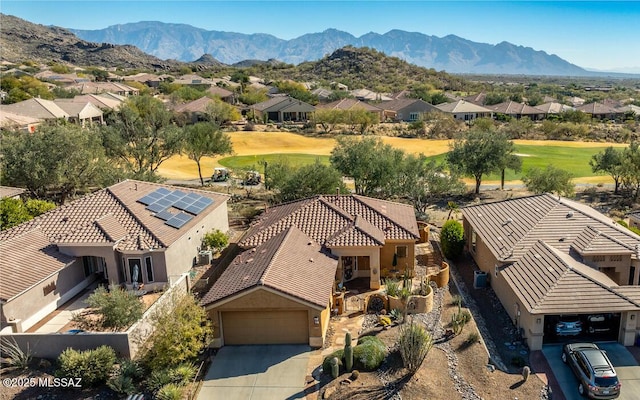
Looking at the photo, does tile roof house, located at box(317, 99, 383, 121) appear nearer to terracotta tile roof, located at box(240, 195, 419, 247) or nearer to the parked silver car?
terracotta tile roof, located at box(240, 195, 419, 247)

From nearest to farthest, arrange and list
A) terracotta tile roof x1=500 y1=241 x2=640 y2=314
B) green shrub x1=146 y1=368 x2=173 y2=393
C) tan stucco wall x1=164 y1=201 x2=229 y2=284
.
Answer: green shrub x1=146 y1=368 x2=173 y2=393 → terracotta tile roof x1=500 y1=241 x2=640 y2=314 → tan stucco wall x1=164 y1=201 x2=229 y2=284

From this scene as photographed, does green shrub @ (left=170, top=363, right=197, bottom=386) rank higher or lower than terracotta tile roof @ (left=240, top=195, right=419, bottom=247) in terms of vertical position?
lower

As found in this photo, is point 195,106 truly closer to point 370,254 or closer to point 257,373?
point 370,254

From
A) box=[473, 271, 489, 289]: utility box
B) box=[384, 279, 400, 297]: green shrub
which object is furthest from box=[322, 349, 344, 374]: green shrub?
box=[473, 271, 489, 289]: utility box

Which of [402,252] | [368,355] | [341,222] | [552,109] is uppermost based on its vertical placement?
[552,109]

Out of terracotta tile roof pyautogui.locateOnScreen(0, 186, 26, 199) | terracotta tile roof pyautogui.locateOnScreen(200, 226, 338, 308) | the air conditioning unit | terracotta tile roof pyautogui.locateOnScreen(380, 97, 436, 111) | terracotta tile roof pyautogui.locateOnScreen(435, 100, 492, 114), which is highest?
terracotta tile roof pyautogui.locateOnScreen(380, 97, 436, 111)

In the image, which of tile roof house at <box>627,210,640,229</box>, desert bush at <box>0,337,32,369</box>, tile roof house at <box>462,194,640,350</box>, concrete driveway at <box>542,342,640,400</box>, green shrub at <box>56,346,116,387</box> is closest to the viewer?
concrete driveway at <box>542,342,640,400</box>

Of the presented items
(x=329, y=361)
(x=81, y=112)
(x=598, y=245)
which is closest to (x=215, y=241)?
(x=329, y=361)

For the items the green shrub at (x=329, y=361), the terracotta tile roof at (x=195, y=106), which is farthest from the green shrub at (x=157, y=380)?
the terracotta tile roof at (x=195, y=106)
